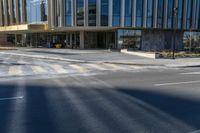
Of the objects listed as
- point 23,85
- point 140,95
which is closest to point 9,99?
point 23,85

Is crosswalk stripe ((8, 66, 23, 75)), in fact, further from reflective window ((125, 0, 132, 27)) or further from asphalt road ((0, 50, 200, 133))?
reflective window ((125, 0, 132, 27))

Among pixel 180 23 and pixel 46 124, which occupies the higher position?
pixel 180 23

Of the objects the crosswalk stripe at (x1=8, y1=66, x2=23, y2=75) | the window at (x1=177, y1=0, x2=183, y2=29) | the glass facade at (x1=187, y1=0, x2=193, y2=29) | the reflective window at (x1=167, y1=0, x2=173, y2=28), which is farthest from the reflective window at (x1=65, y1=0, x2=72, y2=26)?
the crosswalk stripe at (x1=8, y1=66, x2=23, y2=75)

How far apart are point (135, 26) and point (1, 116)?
31.9 metres

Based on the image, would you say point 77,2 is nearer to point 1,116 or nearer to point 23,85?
point 23,85

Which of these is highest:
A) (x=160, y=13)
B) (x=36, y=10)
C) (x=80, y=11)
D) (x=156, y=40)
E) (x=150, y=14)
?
(x=36, y=10)

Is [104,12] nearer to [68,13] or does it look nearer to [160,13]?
[68,13]

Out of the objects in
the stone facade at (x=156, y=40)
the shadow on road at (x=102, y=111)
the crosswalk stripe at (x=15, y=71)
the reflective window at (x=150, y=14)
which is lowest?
the shadow on road at (x=102, y=111)

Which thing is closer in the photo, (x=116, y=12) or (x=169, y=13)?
(x=116, y=12)

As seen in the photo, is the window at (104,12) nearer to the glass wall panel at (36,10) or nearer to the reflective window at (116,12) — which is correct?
the reflective window at (116,12)

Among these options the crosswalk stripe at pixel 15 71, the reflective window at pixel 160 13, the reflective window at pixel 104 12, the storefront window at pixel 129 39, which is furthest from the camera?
the storefront window at pixel 129 39

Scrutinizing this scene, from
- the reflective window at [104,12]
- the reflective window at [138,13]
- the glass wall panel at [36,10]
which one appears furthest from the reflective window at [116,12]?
the glass wall panel at [36,10]

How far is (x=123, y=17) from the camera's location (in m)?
35.7

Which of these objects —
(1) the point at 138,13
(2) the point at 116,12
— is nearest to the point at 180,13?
(1) the point at 138,13
